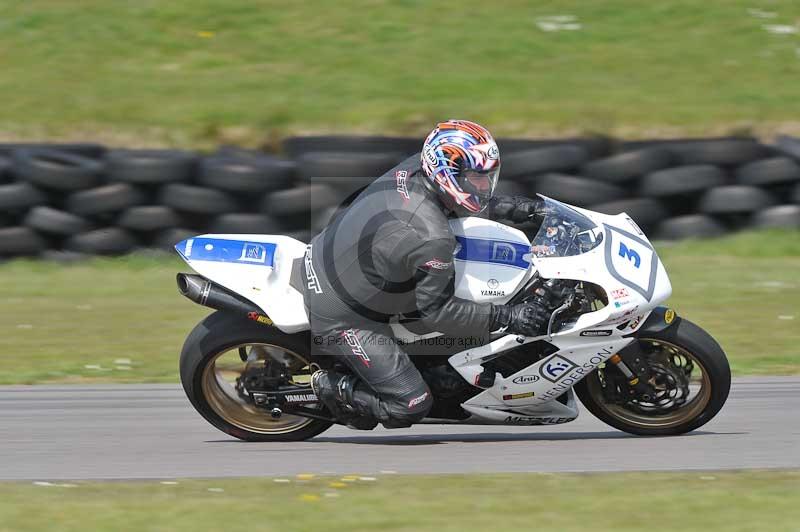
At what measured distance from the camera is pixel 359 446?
5945 millimetres

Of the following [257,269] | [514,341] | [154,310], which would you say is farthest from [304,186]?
[514,341]

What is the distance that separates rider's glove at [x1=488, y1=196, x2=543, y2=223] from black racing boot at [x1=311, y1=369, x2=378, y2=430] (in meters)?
1.13

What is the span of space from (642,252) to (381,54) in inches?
386

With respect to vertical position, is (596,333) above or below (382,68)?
above

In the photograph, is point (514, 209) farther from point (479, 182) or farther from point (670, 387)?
point (670, 387)

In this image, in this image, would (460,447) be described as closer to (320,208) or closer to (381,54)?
(320,208)

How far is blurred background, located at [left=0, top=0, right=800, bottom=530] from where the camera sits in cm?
511

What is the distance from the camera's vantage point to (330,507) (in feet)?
15.5

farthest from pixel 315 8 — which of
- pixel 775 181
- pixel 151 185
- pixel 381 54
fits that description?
pixel 775 181

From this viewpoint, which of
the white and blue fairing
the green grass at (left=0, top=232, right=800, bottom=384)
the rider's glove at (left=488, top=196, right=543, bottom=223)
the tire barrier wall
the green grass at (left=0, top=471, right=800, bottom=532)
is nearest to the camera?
the green grass at (left=0, top=471, right=800, bottom=532)

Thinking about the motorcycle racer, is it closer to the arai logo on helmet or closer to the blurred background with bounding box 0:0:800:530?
the arai logo on helmet

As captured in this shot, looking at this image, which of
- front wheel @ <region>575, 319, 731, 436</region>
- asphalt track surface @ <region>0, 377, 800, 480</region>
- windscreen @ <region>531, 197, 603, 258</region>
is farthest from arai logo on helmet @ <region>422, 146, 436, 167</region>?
asphalt track surface @ <region>0, 377, 800, 480</region>

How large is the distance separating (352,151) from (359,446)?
536cm

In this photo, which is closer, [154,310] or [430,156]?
[430,156]
